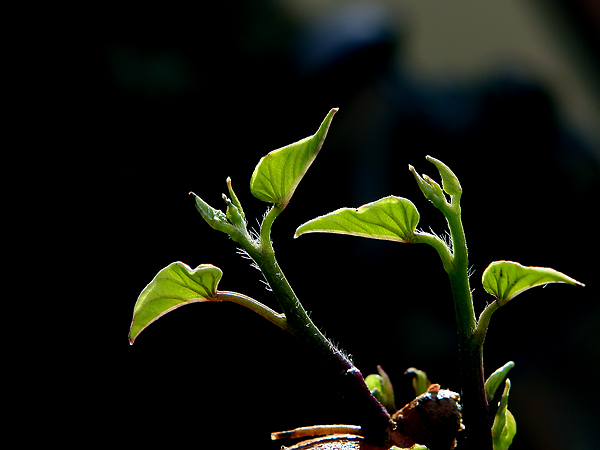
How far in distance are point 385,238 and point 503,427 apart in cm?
14

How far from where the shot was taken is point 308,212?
3.51 ft

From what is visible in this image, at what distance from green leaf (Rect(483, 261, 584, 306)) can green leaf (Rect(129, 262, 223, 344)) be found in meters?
0.15

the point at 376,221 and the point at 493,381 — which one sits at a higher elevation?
the point at 376,221

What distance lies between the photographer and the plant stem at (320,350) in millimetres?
286

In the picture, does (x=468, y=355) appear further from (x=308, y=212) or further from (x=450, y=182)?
(x=308, y=212)

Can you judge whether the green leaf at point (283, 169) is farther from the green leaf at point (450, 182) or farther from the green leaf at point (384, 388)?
the green leaf at point (384, 388)

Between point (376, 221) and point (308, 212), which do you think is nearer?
point (376, 221)

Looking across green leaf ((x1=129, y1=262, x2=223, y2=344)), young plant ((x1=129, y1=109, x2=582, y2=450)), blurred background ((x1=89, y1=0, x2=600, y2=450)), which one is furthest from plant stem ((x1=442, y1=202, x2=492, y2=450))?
blurred background ((x1=89, y1=0, x2=600, y2=450))

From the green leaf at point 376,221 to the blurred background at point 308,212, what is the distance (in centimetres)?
74

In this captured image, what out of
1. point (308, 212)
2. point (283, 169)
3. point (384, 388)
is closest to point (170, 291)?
point (283, 169)

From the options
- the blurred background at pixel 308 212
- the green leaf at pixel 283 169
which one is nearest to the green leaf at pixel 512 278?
the green leaf at pixel 283 169

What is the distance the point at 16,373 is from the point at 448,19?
136 centimetres

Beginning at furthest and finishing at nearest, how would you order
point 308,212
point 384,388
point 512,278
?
point 308,212 → point 384,388 → point 512,278

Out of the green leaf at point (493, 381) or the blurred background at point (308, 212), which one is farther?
the blurred background at point (308, 212)
